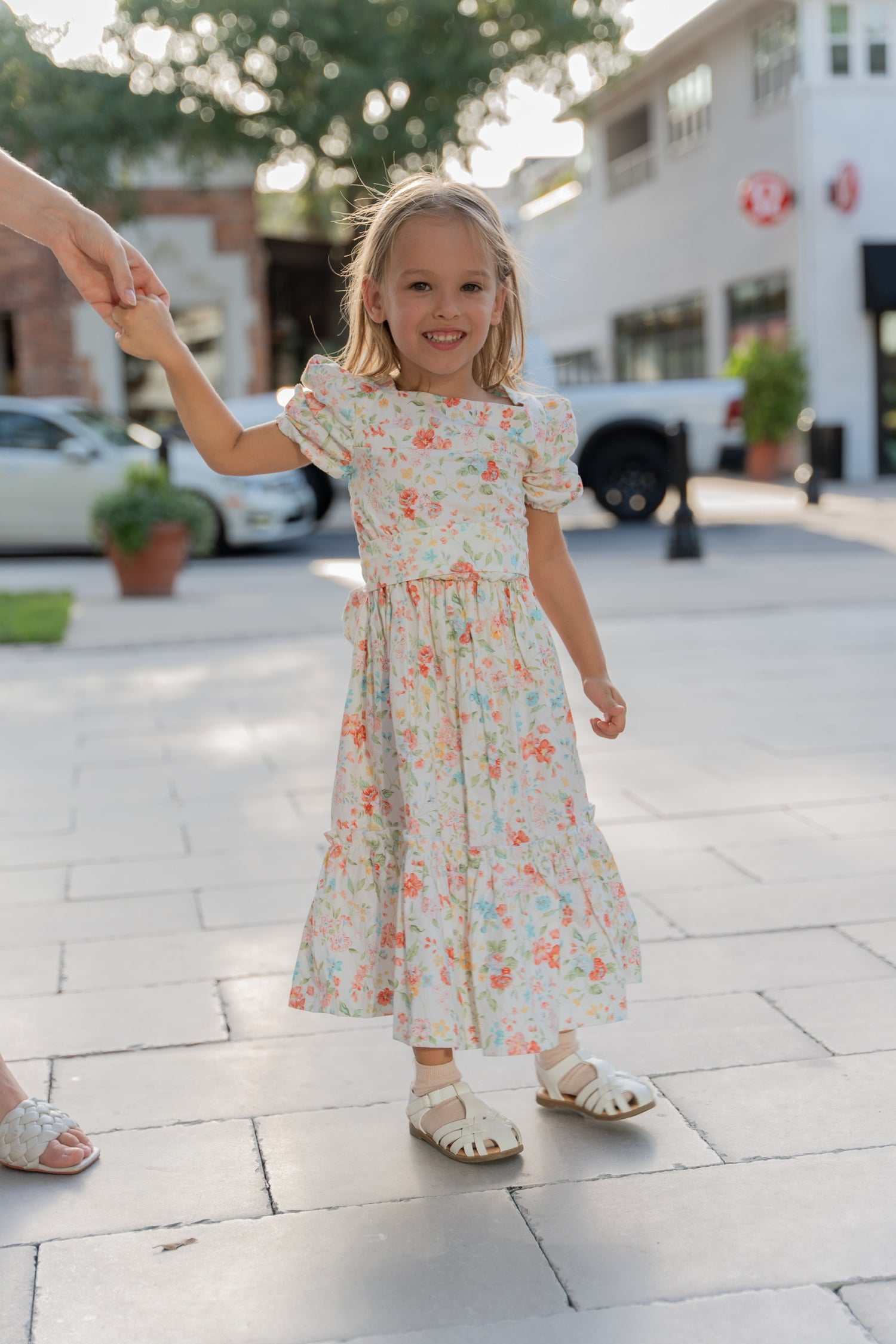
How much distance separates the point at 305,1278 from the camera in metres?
2.17

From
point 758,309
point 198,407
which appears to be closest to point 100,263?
point 198,407

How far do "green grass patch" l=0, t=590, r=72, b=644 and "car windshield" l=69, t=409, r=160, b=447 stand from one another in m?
3.42

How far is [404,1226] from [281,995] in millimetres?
1032

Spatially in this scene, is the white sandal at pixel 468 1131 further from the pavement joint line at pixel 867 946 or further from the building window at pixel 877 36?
the building window at pixel 877 36

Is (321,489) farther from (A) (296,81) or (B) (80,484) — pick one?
(A) (296,81)

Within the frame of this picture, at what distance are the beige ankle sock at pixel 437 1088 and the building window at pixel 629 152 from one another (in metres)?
27.2

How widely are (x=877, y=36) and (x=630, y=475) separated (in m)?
10.5

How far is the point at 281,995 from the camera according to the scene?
3.30 m

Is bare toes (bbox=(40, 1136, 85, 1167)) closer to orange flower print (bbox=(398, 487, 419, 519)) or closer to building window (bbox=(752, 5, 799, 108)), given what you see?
orange flower print (bbox=(398, 487, 419, 519))

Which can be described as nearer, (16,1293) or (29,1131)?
(16,1293)

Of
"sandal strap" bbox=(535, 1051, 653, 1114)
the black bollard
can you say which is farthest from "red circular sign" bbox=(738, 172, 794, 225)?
"sandal strap" bbox=(535, 1051, 653, 1114)

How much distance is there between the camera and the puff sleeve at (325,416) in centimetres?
258

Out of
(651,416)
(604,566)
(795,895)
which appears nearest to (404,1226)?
(795,895)

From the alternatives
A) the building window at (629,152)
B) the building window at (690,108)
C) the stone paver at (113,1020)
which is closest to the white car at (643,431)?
the building window at (690,108)
